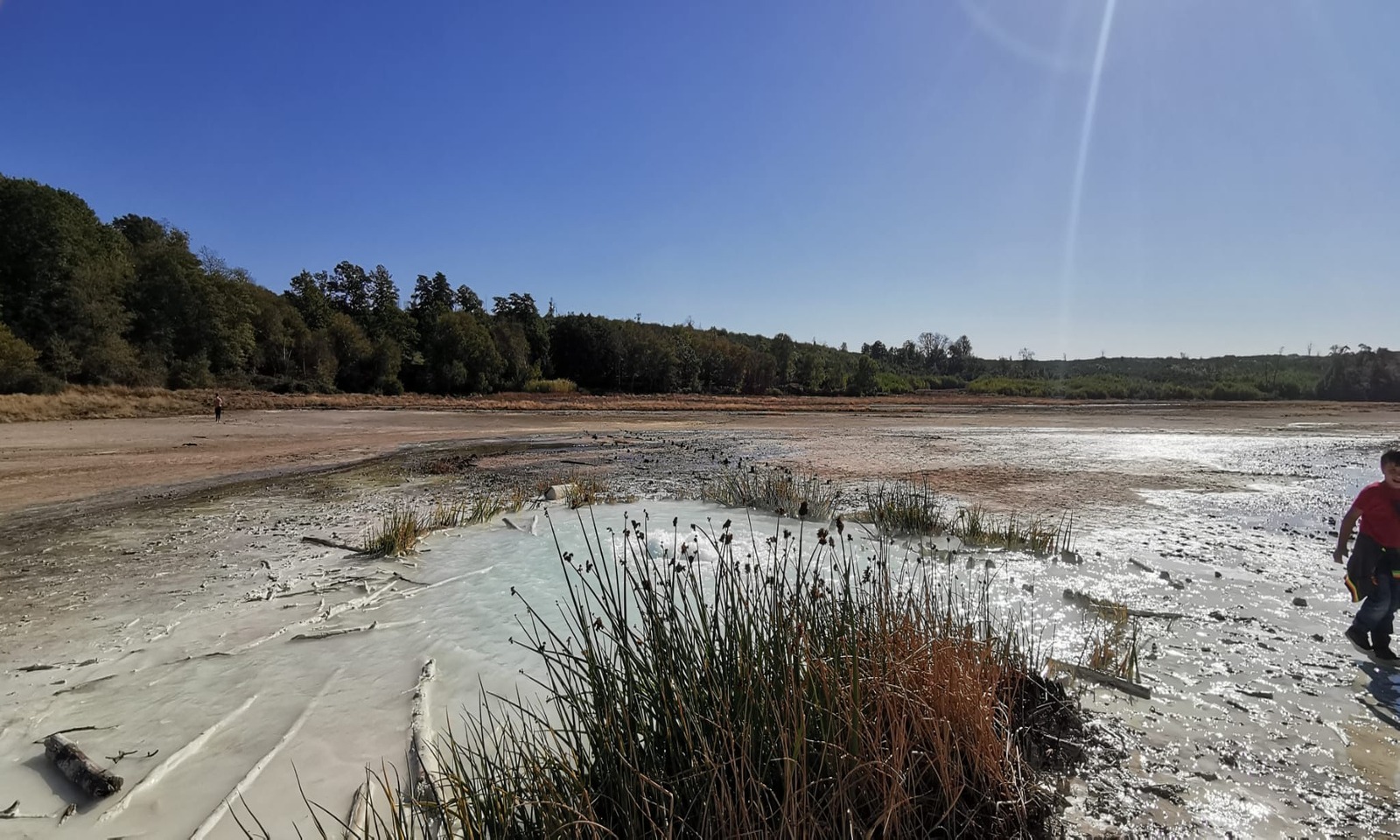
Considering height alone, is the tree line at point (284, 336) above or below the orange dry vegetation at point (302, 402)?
above

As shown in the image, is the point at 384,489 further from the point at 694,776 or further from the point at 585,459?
the point at 694,776

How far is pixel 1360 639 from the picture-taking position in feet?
17.7

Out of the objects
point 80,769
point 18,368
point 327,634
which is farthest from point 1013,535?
point 18,368

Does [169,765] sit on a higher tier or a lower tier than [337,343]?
lower

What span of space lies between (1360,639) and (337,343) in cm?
7940

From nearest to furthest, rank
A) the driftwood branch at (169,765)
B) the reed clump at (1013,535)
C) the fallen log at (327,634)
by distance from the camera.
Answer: the driftwood branch at (169,765)
the fallen log at (327,634)
the reed clump at (1013,535)

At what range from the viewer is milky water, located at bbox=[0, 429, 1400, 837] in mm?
3605

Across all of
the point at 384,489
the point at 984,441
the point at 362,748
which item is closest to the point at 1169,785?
the point at 362,748

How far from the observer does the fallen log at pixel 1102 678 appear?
4551 millimetres

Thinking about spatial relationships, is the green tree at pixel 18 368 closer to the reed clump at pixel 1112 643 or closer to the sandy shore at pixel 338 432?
the sandy shore at pixel 338 432

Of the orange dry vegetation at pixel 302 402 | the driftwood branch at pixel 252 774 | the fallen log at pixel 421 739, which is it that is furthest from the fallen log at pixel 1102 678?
the orange dry vegetation at pixel 302 402

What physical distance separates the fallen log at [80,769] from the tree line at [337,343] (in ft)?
170

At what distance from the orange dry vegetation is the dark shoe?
4899cm

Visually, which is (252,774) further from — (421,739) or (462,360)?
(462,360)
